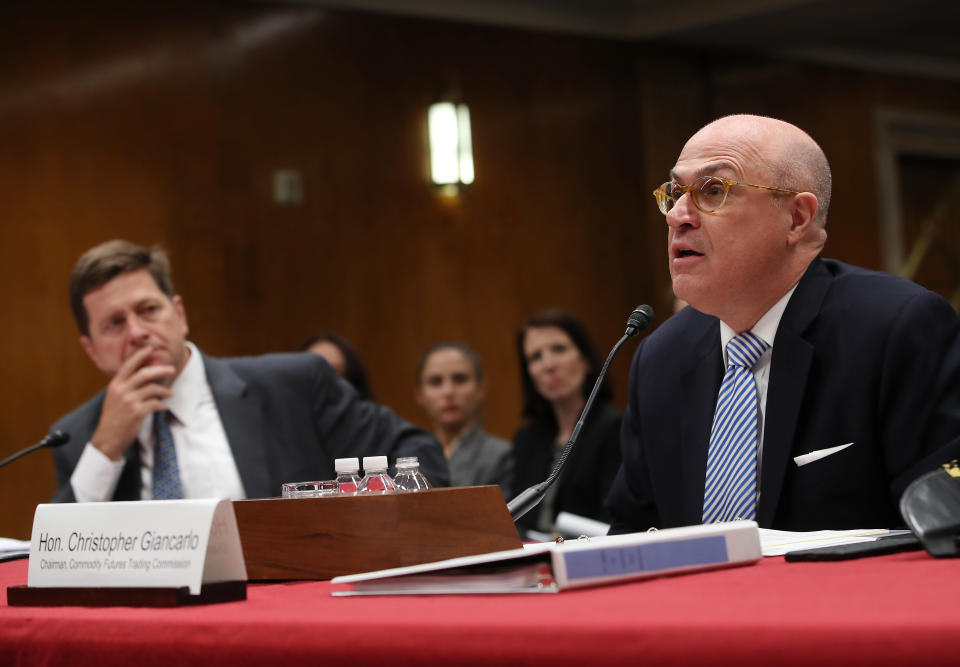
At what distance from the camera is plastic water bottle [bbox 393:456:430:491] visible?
4.66 feet

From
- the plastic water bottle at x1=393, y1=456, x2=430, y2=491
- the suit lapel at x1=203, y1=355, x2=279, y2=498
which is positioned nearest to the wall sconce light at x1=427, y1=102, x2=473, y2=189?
the suit lapel at x1=203, y1=355, x2=279, y2=498

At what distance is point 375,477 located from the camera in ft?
4.67

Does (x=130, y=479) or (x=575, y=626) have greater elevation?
(x=130, y=479)

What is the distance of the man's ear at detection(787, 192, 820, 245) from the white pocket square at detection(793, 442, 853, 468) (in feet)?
1.22

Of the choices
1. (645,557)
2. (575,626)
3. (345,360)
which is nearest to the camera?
(575,626)

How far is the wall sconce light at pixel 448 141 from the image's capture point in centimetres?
645

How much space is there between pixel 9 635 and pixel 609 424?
3.29 metres

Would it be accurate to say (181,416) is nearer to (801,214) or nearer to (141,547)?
(801,214)

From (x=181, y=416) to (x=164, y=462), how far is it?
13 cm

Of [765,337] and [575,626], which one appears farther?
[765,337]

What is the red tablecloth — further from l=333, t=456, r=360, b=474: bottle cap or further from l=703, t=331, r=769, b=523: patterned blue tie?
l=703, t=331, r=769, b=523: patterned blue tie

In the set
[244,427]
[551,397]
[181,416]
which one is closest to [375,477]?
[244,427]

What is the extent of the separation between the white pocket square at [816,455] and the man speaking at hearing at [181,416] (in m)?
1.18

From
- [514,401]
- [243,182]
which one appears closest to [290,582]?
[243,182]
